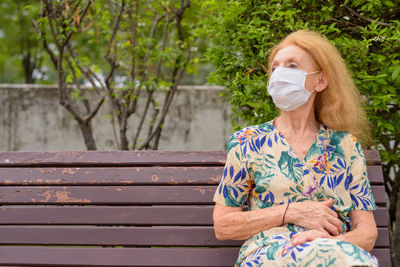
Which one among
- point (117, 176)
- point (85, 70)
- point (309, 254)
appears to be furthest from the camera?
point (85, 70)

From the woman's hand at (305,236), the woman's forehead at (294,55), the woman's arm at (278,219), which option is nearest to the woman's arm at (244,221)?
the woman's arm at (278,219)

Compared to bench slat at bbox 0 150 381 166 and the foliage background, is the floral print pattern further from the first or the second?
the foliage background

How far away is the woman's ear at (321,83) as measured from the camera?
2.35 m

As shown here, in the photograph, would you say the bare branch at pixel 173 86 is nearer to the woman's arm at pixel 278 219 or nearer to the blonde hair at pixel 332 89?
the blonde hair at pixel 332 89

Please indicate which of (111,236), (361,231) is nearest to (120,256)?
(111,236)

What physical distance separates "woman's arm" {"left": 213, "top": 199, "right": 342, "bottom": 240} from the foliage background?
929mm

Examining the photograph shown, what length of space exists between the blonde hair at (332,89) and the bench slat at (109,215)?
82 cm

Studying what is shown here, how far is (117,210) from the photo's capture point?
265 cm

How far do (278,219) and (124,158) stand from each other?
3.43 ft

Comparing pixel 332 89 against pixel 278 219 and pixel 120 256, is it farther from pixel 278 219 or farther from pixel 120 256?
pixel 120 256

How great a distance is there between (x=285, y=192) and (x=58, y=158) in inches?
54.2

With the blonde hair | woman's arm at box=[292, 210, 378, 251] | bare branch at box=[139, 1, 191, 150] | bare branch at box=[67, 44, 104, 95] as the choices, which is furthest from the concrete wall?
woman's arm at box=[292, 210, 378, 251]

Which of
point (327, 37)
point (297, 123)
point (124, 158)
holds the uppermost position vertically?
point (327, 37)

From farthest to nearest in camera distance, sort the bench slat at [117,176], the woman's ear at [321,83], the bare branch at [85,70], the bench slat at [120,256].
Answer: the bare branch at [85,70] → the bench slat at [117,176] → the bench slat at [120,256] → the woman's ear at [321,83]
